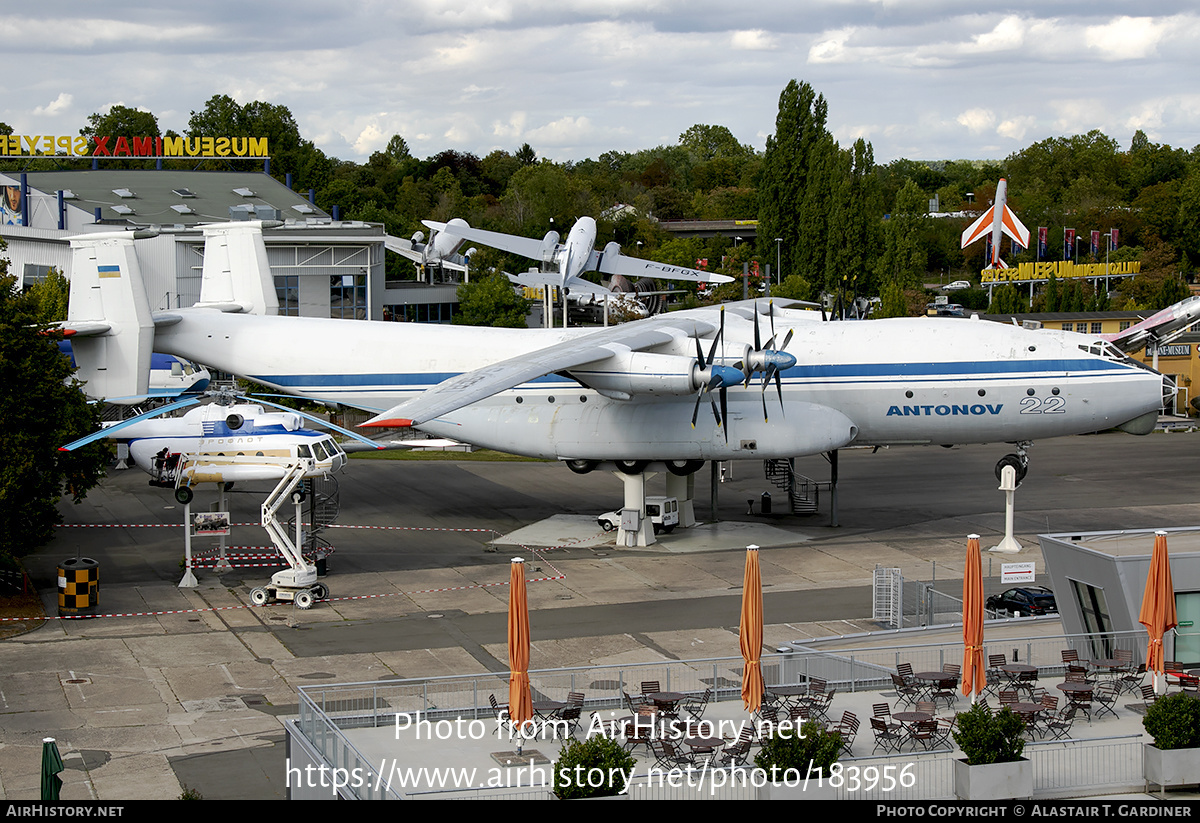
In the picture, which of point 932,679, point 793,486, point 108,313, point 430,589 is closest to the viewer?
point 932,679

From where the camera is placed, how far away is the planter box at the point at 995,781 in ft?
61.9

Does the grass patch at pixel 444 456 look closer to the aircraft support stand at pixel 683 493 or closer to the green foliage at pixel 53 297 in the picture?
the green foliage at pixel 53 297

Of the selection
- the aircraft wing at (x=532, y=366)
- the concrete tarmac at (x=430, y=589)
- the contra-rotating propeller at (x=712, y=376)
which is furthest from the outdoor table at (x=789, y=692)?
the contra-rotating propeller at (x=712, y=376)

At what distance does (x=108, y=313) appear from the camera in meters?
39.1

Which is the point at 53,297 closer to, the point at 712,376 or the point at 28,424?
the point at 28,424

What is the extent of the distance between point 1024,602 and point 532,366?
15.3 meters

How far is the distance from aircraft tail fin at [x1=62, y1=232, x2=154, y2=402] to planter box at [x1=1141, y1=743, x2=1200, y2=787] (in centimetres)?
3186

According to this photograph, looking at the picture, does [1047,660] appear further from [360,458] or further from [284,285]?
[284,285]

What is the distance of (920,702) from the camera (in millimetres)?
22422

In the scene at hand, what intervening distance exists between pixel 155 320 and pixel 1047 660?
3195 centimetres

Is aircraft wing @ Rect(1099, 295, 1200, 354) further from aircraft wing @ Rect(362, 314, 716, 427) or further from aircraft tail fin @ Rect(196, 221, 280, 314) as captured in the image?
aircraft tail fin @ Rect(196, 221, 280, 314)

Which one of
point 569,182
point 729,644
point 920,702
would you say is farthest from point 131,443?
point 569,182

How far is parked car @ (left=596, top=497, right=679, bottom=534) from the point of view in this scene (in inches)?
1698

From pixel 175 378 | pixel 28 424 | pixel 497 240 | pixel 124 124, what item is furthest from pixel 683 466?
pixel 124 124
